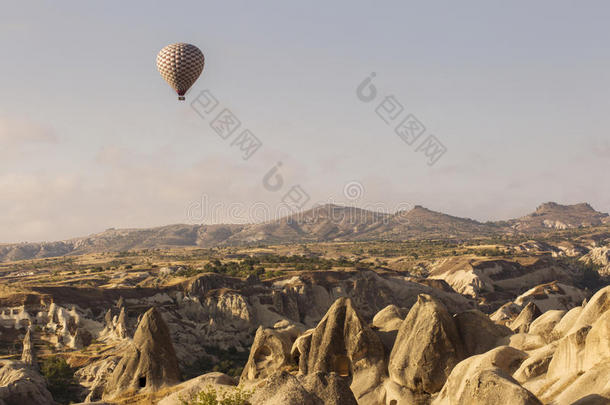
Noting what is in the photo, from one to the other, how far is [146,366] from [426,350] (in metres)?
21.4

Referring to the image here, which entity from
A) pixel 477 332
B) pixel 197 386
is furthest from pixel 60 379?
pixel 477 332

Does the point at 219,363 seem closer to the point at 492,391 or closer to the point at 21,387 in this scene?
the point at 21,387

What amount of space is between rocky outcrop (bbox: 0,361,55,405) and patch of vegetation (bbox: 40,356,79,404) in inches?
173

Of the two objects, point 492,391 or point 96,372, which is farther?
point 96,372

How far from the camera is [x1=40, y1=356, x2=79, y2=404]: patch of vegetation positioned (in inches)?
2105

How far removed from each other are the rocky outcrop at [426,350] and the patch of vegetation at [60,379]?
34.5m

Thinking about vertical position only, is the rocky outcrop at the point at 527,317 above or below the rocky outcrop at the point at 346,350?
below

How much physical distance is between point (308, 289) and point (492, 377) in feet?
263

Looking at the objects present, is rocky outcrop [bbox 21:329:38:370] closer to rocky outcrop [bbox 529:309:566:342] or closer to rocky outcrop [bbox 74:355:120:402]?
rocky outcrop [bbox 74:355:120:402]

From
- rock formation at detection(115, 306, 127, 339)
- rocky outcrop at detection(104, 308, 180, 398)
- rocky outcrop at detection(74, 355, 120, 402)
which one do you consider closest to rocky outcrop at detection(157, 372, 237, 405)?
rocky outcrop at detection(104, 308, 180, 398)

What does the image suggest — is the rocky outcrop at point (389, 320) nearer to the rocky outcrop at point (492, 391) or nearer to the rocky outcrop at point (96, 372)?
the rocky outcrop at point (492, 391)

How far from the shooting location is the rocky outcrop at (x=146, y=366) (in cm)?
4150

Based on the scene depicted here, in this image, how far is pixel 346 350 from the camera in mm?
34812

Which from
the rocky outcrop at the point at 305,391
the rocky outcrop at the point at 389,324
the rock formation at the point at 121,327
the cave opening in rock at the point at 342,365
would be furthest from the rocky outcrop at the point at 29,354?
the rocky outcrop at the point at 305,391
